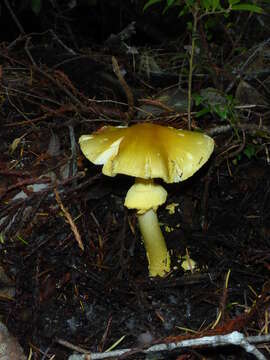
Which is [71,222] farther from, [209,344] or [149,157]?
[209,344]

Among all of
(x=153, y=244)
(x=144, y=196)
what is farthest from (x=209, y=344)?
(x=144, y=196)

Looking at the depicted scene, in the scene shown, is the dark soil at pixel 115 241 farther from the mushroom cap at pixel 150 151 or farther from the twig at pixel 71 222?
the mushroom cap at pixel 150 151

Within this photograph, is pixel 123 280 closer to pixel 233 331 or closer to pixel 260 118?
pixel 233 331

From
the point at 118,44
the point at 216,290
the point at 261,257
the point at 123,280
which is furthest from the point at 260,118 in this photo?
the point at 118,44

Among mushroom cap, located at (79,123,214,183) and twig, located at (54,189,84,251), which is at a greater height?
mushroom cap, located at (79,123,214,183)

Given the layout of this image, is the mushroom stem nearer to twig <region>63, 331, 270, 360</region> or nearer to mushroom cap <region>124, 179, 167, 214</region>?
mushroom cap <region>124, 179, 167, 214</region>

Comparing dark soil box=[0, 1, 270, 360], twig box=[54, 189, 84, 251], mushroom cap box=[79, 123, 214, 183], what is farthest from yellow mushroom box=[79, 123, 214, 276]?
twig box=[54, 189, 84, 251]

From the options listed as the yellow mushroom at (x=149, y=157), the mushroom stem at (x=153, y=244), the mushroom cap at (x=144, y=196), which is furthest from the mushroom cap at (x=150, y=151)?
the mushroom stem at (x=153, y=244)
